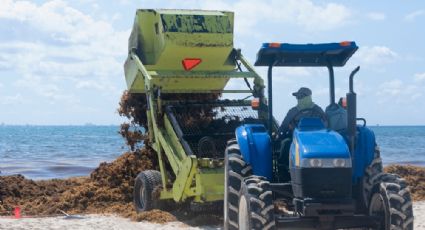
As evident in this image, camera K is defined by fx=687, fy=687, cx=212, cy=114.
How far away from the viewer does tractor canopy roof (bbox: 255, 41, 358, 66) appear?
838 centimetres

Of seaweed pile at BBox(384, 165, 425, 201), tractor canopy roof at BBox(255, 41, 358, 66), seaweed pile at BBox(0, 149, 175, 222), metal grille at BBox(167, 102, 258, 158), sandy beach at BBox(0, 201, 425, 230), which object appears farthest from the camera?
seaweed pile at BBox(384, 165, 425, 201)

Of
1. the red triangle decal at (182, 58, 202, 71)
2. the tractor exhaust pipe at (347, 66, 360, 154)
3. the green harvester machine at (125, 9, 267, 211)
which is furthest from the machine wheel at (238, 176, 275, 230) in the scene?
the red triangle decal at (182, 58, 202, 71)

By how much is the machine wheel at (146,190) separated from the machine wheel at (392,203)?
17.3 ft

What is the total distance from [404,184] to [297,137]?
4.41 feet

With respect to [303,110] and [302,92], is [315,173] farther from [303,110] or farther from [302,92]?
[302,92]

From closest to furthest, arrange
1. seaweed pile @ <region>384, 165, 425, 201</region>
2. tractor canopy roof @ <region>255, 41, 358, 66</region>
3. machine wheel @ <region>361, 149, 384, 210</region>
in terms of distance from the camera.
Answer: machine wheel @ <region>361, 149, 384, 210</region>
tractor canopy roof @ <region>255, 41, 358, 66</region>
seaweed pile @ <region>384, 165, 425, 201</region>

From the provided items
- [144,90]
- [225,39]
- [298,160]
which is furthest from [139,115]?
[298,160]

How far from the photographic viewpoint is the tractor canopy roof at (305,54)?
8.38m

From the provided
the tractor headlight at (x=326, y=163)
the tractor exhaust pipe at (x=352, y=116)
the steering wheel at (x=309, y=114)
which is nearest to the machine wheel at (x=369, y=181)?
the tractor exhaust pipe at (x=352, y=116)

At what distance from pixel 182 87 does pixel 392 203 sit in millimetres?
6263

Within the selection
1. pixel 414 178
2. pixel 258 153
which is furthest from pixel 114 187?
pixel 414 178

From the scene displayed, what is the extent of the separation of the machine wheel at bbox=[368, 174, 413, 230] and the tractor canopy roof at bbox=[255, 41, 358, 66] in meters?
1.68

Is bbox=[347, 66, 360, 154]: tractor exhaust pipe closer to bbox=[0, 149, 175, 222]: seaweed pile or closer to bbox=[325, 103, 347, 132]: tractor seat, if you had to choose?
bbox=[325, 103, 347, 132]: tractor seat

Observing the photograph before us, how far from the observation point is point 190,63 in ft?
43.2
